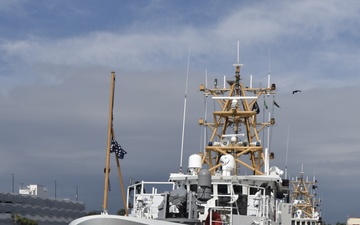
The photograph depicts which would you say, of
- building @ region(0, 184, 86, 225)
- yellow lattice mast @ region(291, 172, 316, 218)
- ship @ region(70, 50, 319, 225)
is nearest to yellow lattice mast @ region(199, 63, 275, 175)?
ship @ region(70, 50, 319, 225)

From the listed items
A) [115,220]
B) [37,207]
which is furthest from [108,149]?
[37,207]

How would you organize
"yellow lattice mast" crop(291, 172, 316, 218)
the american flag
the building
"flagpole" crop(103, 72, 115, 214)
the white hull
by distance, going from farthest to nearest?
the building
"yellow lattice mast" crop(291, 172, 316, 218)
the american flag
"flagpole" crop(103, 72, 115, 214)
the white hull

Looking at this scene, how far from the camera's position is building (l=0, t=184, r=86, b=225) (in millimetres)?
141113

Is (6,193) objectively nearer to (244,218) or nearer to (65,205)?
(65,205)

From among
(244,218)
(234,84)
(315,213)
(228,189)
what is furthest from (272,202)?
(315,213)

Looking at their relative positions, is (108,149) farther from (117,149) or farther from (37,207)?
(37,207)

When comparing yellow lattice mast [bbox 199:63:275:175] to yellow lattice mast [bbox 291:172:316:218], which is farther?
yellow lattice mast [bbox 291:172:316:218]

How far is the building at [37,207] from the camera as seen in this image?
463 feet

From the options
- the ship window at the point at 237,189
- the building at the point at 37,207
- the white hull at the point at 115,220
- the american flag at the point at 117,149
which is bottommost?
the building at the point at 37,207

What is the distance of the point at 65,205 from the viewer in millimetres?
161125

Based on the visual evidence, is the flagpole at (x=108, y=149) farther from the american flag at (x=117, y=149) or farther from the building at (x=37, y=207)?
the building at (x=37, y=207)

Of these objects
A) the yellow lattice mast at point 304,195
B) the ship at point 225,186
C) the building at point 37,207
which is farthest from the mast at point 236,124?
the building at point 37,207

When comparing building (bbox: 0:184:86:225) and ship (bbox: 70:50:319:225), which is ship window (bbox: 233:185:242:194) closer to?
ship (bbox: 70:50:319:225)

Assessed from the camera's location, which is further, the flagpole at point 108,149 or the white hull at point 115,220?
the flagpole at point 108,149
